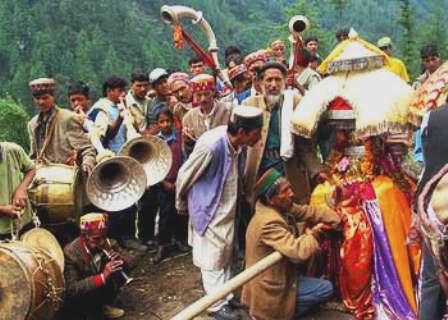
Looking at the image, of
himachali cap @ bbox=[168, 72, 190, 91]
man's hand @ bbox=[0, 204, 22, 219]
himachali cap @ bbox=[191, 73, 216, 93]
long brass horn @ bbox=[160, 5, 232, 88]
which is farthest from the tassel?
man's hand @ bbox=[0, 204, 22, 219]

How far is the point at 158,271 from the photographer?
6582 millimetres

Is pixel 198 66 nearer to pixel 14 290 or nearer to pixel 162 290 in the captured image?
pixel 162 290

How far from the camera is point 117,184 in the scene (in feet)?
20.4

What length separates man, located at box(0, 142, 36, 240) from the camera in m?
5.61

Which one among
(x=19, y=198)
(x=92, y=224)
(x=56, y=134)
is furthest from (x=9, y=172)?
(x=56, y=134)

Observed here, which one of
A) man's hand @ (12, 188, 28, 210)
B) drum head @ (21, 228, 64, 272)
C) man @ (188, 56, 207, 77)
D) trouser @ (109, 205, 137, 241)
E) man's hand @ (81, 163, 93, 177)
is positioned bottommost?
trouser @ (109, 205, 137, 241)

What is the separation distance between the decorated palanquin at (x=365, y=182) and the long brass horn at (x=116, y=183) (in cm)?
170

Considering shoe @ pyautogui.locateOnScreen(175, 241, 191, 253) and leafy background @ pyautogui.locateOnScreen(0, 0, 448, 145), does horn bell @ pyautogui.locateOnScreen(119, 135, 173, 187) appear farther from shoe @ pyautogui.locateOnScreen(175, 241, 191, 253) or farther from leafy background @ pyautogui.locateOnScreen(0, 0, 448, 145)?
leafy background @ pyautogui.locateOnScreen(0, 0, 448, 145)

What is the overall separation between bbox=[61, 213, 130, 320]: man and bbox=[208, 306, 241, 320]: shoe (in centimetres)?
92

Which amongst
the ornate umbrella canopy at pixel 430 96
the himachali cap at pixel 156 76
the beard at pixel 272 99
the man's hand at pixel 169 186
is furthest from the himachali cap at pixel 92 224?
the ornate umbrella canopy at pixel 430 96

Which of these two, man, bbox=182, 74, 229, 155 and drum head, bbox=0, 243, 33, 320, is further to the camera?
man, bbox=182, 74, 229, 155

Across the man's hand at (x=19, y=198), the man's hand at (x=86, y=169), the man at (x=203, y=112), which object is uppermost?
the man at (x=203, y=112)

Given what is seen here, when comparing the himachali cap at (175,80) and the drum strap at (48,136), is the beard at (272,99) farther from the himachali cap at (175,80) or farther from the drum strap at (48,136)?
→ the drum strap at (48,136)

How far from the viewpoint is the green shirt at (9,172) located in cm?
562
